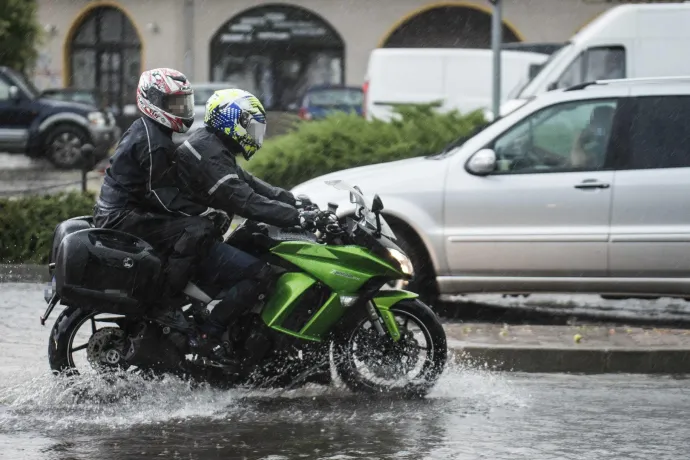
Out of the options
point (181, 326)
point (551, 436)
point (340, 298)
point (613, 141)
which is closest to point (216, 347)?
point (181, 326)

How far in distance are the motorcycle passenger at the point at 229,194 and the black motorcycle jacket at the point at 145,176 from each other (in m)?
0.08

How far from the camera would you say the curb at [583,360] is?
28.6 feet

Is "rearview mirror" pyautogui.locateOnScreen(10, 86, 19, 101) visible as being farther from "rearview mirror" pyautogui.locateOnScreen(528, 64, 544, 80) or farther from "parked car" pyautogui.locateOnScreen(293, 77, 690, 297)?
"parked car" pyautogui.locateOnScreen(293, 77, 690, 297)

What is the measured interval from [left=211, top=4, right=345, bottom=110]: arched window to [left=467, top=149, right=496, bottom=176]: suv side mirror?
3217 cm

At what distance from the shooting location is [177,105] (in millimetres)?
7320

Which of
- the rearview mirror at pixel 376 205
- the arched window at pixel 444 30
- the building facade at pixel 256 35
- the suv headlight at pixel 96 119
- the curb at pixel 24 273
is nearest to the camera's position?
the rearview mirror at pixel 376 205

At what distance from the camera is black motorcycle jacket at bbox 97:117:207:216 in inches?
284

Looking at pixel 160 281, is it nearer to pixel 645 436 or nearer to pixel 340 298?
pixel 340 298

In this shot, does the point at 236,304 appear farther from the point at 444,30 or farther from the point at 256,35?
the point at 256,35

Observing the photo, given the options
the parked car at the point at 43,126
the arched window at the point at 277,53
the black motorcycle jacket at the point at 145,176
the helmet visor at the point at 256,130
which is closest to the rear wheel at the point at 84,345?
the black motorcycle jacket at the point at 145,176

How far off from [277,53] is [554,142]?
33476 mm

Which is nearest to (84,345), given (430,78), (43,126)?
(430,78)

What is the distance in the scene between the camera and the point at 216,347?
7.37m

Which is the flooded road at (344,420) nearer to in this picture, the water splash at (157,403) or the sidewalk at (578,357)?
the water splash at (157,403)
